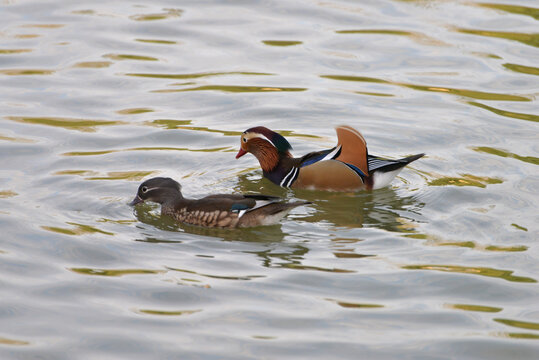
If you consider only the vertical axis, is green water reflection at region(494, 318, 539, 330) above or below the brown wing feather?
below

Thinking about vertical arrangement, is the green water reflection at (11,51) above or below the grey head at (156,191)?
above

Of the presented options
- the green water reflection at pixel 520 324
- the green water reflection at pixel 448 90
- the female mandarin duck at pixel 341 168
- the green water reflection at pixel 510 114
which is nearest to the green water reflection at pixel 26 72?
the green water reflection at pixel 448 90

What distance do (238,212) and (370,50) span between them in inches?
272

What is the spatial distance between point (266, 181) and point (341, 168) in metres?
1.12

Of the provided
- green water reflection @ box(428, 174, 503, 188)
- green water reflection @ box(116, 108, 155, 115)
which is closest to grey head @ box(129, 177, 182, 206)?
green water reflection @ box(428, 174, 503, 188)

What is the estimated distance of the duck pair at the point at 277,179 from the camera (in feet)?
31.7

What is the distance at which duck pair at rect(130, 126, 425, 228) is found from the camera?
31.7 ft

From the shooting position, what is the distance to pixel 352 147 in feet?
35.9

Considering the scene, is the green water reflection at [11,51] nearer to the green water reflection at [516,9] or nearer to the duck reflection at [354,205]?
the duck reflection at [354,205]

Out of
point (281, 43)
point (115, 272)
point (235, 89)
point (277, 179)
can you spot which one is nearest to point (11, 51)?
point (235, 89)

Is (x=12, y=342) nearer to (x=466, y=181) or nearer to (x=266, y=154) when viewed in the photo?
(x=266, y=154)

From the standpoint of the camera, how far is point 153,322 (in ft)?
24.9

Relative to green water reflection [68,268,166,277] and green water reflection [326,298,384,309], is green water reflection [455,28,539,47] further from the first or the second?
green water reflection [68,268,166,277]

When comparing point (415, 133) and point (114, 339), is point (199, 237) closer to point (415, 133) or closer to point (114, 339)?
point (114, 339)
